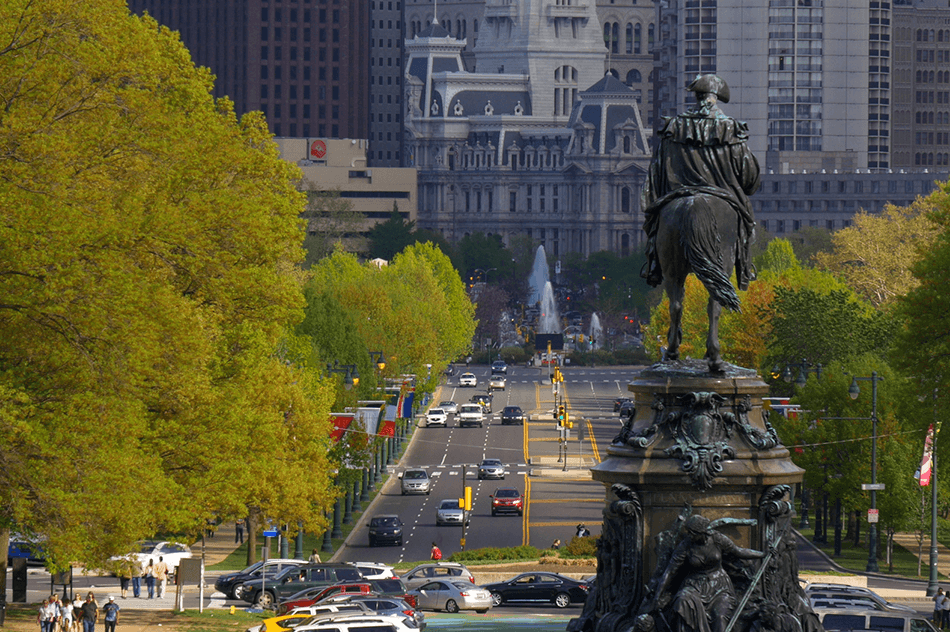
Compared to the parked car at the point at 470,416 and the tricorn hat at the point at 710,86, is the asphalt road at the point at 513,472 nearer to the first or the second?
the parked car at the point at 470,416

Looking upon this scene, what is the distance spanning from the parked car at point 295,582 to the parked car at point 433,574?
2236 millimetres

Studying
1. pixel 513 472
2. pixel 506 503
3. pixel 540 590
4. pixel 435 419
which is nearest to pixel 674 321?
pixel 540 590

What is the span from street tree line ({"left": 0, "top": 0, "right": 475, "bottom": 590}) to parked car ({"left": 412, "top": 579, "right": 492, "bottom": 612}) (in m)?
6.55

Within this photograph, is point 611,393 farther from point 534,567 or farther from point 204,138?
point 204,138

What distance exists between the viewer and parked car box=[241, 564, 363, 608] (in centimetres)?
5641

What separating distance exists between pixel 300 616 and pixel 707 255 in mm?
23770

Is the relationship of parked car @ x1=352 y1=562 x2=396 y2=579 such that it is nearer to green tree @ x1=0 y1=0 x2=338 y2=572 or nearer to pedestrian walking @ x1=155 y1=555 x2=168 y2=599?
pedestrian walking @ x1=155 y1=555 x2=168 y2=599

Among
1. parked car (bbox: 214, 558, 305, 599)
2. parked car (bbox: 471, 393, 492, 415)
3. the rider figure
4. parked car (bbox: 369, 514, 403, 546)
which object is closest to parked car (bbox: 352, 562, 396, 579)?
parked car (bbox: 214, 558, 305, 599)

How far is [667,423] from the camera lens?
23.1 meters

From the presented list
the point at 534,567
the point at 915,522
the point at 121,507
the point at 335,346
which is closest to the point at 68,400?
the point at 121,507

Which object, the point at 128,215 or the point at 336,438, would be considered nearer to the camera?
the point at 128,215

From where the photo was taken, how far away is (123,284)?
38875 mm

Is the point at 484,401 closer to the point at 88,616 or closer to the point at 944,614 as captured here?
the point at 944,614

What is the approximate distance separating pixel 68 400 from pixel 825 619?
1885 cm
